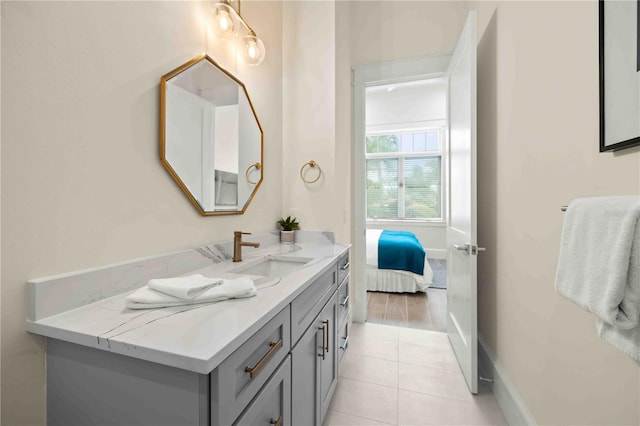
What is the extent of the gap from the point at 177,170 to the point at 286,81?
4.49 ft

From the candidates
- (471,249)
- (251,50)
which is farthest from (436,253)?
(251,50)

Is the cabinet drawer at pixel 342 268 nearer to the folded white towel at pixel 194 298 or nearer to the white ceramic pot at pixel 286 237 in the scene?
the white ceramic pot at pixel 286 237

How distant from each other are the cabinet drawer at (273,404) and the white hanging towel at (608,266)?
0.83 m

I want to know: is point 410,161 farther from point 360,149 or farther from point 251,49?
point 251,49

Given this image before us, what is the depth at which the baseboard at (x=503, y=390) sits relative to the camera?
50.8 inches

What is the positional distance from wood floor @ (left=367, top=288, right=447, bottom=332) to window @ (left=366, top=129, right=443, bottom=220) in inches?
89.4

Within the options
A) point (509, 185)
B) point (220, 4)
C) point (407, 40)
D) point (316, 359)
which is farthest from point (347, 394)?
point (407, 40)

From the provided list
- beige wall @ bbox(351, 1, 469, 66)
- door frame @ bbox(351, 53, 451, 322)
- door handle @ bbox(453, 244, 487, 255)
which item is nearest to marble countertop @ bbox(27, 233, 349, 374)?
door handle @ bbox(453, 244, 487, 255)

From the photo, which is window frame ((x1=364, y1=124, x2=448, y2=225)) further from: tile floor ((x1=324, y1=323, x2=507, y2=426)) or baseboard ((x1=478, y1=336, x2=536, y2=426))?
baseboard ((x1=478, y1=336, x2=536, y2=426))

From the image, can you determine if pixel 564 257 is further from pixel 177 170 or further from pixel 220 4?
pixel 220 4

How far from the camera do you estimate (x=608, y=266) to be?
0.59 meters

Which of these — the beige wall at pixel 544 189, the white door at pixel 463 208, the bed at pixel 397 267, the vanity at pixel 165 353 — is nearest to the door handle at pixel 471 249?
the white door at pixel 463 208

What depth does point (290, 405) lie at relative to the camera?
0.92m

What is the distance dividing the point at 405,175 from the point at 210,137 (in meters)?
4.69
